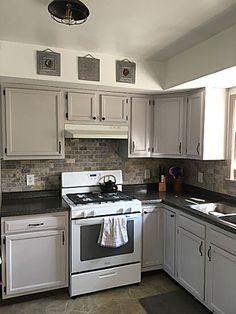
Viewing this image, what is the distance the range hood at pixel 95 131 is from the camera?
9.14 feet

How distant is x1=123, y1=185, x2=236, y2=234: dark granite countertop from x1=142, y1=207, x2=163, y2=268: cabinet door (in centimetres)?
12

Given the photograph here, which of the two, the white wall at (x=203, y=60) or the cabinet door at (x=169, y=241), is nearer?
the white wall at (x=203, y=60)

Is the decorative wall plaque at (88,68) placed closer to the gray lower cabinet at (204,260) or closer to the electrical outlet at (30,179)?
the electrical outlet at (30,179)

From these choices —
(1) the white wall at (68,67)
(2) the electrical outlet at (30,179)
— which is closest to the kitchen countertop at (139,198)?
(2) the electrical outlet at (30,179)

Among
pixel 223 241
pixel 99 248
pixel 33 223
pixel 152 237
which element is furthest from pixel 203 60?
pixel 33 223

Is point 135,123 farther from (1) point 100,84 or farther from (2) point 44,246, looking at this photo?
(2) point 44,246

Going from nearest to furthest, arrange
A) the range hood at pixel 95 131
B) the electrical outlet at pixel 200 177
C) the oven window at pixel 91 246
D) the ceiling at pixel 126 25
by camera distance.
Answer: the ceiling at pixel 126 25
the oven window at pixel 91 246
the range hood at pixel 95 131
the electrical outlet at pixel 200 177

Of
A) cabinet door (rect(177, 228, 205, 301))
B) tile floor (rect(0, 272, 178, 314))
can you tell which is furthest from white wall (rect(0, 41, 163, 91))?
tile floor (rect(0, 272, 178, 314))

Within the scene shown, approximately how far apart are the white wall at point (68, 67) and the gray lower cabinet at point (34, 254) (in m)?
1.31

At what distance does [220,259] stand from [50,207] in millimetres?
1552

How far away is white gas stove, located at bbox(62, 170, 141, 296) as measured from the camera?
8.38 feet

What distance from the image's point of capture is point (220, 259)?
2.14m

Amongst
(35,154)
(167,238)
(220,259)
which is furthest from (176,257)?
(35,154)

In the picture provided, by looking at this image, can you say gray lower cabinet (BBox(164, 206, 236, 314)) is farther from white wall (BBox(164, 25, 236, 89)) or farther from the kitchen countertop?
white wall (BBox(164, 25, 236, 89))
